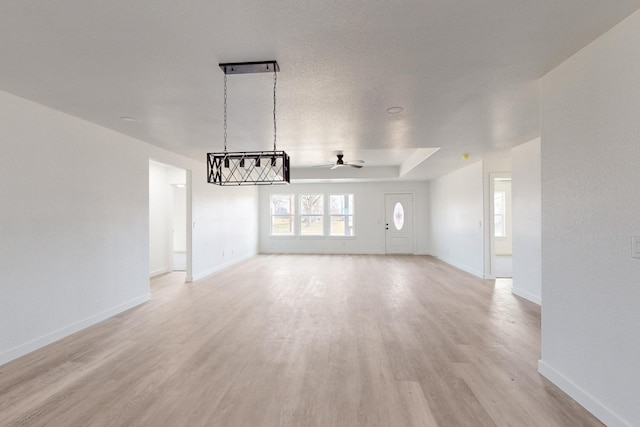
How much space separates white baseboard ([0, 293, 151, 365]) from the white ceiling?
7.56 feet

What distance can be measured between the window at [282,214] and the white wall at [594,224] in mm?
8219

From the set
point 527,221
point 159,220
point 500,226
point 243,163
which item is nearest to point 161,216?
point 159,220

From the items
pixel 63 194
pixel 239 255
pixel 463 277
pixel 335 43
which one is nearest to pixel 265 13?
pixel 335 43

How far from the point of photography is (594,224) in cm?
204

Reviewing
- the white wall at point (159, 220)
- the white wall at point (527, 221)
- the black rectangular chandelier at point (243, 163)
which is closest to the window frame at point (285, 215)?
the white wall at point (159, 220)

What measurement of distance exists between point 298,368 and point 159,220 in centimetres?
561

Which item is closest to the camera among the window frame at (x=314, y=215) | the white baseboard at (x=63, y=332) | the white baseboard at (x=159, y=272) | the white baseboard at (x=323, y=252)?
the white baseboard at (x=63, y=332)

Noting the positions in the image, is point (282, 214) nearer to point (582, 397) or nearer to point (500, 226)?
point (500, 226)

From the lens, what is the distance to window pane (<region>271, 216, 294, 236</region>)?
1030cm

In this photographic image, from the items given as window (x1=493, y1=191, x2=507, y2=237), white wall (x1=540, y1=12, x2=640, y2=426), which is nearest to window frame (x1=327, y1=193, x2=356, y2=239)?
window (x1=493, y1=191, x2=507, y2=237)

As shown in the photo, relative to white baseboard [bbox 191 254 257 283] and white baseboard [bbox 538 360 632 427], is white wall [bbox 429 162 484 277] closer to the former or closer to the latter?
white baseboard [bbox 538 360 632 427]

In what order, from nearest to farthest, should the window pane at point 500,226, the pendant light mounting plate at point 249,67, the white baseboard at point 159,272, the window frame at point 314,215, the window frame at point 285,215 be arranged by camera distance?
the pendant light mounting plate at point 249,67 → the white baseboard at point 159,272 → the window pane at point 500,226 → the window frame at point 314,215 → the window frame at point 285,215

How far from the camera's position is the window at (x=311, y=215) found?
1020cm

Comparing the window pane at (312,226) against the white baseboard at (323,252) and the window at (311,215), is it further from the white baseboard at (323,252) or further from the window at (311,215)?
the white baseboard at (323,252)
